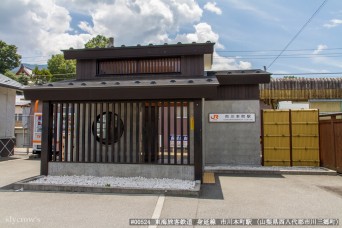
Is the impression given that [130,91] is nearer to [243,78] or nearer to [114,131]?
[114,131]

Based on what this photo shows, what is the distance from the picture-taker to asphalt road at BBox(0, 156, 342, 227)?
209 inches

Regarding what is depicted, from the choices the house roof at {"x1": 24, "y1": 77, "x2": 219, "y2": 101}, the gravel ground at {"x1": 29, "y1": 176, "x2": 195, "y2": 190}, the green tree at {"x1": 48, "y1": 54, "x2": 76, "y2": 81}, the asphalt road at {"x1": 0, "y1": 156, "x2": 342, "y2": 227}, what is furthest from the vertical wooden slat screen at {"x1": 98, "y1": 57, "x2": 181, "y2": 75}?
the green tree at {"x1": 48, "y1": 54, "x2": 76, "y2": 81}

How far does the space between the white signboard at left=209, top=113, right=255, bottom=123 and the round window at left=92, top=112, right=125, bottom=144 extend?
4.55 metres

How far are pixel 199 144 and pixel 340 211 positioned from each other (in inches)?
154

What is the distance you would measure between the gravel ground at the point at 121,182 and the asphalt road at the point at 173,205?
597 mm

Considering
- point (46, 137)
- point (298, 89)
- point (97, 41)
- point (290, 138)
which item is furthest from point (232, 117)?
point (97, 41)

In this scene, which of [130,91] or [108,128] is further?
[108,128]

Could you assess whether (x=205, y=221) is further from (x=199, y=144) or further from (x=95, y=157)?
(x=95, y=157)

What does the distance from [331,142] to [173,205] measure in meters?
7.70

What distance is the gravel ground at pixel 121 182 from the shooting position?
7.43m

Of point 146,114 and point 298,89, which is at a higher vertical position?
point 298,89

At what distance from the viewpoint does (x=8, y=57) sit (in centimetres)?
3944

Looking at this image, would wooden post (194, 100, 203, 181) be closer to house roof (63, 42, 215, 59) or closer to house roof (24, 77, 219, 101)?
house roof (24, 77, 219, 101)

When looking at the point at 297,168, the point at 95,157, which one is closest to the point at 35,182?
the point at 95,157
